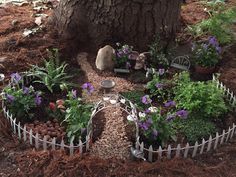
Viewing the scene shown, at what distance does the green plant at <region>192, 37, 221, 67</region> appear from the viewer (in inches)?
202

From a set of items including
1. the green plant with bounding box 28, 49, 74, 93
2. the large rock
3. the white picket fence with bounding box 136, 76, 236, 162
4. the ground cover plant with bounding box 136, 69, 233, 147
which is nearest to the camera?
the white picket fence with bounding box 136, 76, 236, 162

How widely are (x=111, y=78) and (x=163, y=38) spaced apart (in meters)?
0.96

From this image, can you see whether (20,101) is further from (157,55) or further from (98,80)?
(157,55)

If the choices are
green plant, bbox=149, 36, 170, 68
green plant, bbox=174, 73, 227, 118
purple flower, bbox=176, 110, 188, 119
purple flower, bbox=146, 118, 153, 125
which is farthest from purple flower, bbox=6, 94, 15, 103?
green plant, bbox=149, 36, 170, 68

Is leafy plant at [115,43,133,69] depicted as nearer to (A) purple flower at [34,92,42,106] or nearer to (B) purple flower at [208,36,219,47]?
(B) purple flower at [208,36,219,47]

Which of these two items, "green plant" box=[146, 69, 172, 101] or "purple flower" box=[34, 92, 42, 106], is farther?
"green plant" box=[146, 69, 172, 101]

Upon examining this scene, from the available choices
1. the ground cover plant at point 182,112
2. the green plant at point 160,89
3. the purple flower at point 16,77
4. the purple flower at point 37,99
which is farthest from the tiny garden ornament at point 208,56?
the purple flower at point 16,77

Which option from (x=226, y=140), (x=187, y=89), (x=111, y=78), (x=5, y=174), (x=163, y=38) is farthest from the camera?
(x=163, y=38)

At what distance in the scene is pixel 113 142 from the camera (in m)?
4.06

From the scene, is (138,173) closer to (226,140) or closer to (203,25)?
(226,140)

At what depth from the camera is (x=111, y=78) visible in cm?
508

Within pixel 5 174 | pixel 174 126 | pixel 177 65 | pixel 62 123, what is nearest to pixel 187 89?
pixel 174 126

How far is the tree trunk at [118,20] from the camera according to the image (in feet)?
17.1

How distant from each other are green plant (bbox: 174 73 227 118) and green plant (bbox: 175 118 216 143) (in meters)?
0.11
